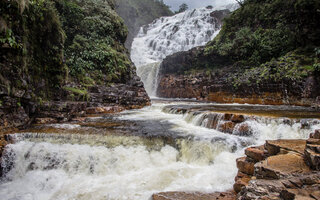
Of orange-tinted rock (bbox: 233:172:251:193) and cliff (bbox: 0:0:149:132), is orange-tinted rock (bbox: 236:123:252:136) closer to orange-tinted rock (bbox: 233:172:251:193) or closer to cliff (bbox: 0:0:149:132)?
orange-tinted rock (bbox: 233:172:251:193)

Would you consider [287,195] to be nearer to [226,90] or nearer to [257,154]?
[257,154]

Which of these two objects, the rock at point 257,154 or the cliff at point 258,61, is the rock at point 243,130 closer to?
the rock at point 257,154

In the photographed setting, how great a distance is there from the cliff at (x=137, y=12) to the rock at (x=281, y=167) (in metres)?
39.3

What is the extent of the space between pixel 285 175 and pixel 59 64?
30.8ft

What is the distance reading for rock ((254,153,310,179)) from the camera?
249cm

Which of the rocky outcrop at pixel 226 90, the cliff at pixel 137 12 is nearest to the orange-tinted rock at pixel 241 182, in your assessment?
the rocky outcrop at pixel 226 90

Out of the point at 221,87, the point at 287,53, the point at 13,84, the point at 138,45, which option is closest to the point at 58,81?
the point at 13,84

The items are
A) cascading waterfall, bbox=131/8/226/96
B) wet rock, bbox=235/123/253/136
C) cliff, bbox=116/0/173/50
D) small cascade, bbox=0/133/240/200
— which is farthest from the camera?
cliff, bbox=116/0/173/50

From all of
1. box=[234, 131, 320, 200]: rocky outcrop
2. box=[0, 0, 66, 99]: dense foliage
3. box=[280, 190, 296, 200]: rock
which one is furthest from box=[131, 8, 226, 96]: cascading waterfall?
box=[280, 190, 296, 200]: rock

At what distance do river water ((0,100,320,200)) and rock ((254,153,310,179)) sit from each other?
3.93ft

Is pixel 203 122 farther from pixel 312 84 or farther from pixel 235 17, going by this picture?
pixel 235 17

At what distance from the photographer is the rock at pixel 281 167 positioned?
249 centimetres

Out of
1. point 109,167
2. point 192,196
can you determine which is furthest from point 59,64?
point 192,196

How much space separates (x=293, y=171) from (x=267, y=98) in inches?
425
